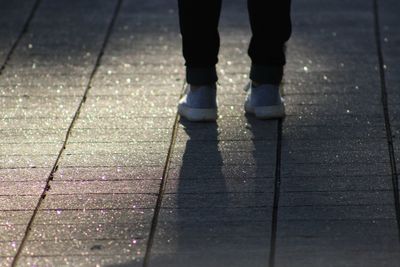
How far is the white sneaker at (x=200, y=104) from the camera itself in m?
5.26

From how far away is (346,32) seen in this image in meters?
6.59

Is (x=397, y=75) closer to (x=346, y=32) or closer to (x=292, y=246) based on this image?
(x=346, y=32)

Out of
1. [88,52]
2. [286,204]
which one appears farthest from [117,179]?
[88,52]

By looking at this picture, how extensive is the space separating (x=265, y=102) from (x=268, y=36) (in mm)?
298

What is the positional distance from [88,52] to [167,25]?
642 mm

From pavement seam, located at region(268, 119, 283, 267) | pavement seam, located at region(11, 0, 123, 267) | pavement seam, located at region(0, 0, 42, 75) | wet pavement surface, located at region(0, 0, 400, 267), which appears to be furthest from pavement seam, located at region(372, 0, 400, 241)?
pavement seam, located at region(0, 0, 42, 75)

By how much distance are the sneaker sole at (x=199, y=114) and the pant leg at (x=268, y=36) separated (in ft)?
0.87

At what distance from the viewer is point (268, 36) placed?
5.24 meters

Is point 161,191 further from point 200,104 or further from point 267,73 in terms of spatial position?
point 267,73

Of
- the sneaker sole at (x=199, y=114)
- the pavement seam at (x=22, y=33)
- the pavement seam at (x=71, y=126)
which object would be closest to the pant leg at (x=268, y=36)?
the sneaker sole at (x=199, y=114)

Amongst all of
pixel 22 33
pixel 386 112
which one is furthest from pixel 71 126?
pixel 22 33

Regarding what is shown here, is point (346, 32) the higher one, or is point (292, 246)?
point (292, 246)

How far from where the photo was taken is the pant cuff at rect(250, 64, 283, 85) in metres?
5.34

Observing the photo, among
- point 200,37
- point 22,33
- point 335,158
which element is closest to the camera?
point 335,158
